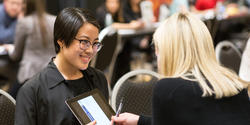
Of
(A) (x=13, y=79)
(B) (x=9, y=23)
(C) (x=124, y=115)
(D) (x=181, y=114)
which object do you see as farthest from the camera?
(B) (x=9, y=23)

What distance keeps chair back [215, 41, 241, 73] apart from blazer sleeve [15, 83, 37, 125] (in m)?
1.90

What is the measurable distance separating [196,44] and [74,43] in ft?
1.81

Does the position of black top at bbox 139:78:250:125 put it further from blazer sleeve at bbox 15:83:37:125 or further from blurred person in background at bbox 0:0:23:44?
blurred person in background at bbox 0:0:23:44

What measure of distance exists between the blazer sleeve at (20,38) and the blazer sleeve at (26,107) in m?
1.51

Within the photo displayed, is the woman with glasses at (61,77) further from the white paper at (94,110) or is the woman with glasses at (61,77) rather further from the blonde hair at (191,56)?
the blonde hair at (191,56)

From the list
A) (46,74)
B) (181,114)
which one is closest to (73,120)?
(46,74)

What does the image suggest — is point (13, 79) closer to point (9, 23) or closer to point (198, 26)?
point (9, 23)

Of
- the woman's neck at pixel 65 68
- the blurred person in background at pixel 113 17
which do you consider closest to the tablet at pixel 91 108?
the woman's neck at pixel 65 68

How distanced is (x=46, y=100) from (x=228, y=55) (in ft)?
6.37

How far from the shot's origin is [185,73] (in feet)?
4.87

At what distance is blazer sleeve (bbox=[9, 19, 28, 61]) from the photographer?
3.00 meters

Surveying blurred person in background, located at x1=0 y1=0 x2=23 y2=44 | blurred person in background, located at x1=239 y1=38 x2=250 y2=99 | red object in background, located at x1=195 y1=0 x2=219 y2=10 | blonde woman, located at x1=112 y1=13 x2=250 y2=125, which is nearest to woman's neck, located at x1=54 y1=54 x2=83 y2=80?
blonde woman, located at x1=112 y1=13 x2=250 y2=125

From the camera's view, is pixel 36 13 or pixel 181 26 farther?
pixel 36 13

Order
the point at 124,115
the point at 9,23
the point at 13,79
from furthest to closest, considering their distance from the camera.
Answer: the point at 9,23 → the point at 13,79 → the point at 124,115
